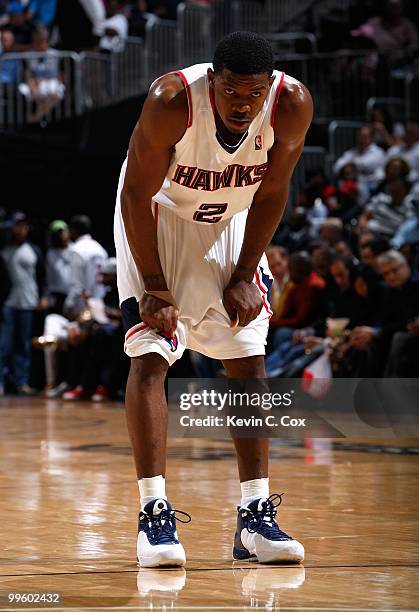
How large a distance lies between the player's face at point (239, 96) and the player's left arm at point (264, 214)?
20 centimetres

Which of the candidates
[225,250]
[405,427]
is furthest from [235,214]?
[405,427]

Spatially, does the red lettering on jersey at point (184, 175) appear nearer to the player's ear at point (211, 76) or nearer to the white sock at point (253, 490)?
the player's ear at point (211, 76)

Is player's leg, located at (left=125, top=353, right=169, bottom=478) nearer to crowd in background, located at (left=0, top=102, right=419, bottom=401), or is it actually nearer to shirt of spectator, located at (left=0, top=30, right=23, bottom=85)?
crowd in background, located at (left=0, top=102, right=419, bottom=401)

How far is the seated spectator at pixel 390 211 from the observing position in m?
10.6

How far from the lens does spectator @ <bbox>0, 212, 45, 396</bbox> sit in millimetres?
12898

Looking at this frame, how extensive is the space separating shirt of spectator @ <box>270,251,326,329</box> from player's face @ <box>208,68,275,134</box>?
627 centimetres

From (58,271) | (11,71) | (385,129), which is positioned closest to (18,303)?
(58,271)

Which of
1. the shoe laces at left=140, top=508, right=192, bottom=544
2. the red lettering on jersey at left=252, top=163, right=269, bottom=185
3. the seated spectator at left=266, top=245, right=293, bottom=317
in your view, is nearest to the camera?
the shoe laces at left=140, top=508, right=192, bottom=544

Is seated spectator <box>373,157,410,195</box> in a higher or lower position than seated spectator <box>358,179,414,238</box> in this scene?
higher

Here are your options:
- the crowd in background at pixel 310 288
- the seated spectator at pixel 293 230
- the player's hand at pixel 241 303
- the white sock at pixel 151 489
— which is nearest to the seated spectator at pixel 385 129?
the crowd in background at pixel 310 288

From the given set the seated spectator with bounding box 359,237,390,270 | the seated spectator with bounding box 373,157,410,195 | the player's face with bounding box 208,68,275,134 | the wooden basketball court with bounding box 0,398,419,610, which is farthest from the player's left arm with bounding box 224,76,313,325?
the seated spectator with bounding box 373,157,410,195

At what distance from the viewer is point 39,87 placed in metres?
14.7

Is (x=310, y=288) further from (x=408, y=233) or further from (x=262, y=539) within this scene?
(x=262, y=539)

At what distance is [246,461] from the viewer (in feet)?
13.1
